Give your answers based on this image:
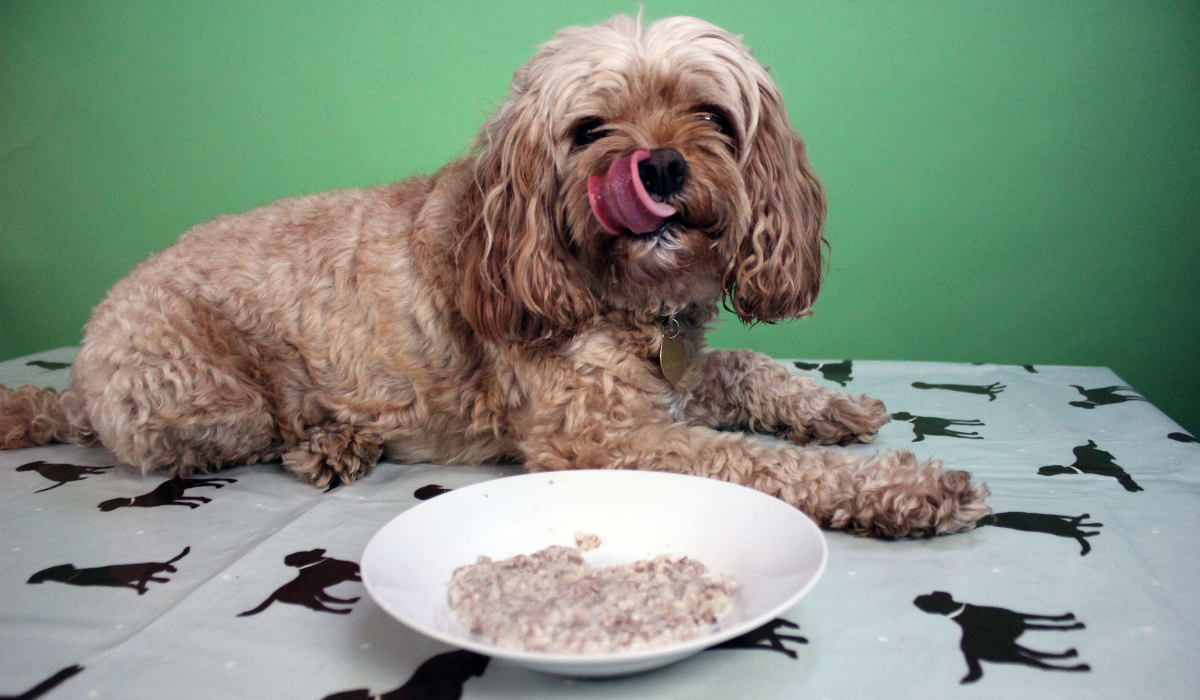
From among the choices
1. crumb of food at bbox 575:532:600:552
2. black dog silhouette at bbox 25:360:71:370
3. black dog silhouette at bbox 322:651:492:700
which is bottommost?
black dog silhouette at bbox 25:360:71:370

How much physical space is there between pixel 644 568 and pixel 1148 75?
384 centimetres

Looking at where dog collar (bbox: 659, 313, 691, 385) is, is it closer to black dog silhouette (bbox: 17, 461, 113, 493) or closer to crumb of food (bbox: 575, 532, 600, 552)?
crumb of food (bbox: 575, 532, 600, 552)

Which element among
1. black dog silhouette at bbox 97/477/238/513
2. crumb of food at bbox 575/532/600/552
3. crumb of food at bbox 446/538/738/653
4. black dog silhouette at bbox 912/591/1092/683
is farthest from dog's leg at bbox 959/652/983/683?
black dog silhouette at bbox 97/477/238/513

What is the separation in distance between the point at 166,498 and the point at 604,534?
1.57 metres

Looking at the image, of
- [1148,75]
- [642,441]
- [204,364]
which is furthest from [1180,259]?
[204,364]

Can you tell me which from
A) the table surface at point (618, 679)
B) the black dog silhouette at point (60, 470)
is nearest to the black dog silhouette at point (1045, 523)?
the table surface at point (618, 679)

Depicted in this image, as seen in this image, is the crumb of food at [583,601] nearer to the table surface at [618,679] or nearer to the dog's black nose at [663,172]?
the table surface at [618,679]

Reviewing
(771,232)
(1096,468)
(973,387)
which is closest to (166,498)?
(771,232)

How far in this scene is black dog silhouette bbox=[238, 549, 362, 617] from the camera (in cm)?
187

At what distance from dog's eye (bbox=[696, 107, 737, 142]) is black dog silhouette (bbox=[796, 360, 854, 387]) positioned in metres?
1.69

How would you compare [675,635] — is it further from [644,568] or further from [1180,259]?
[1180,259]

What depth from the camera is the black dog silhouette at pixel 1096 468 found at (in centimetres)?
248

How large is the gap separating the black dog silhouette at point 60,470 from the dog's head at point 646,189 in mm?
1624

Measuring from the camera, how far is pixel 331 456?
271 cm
